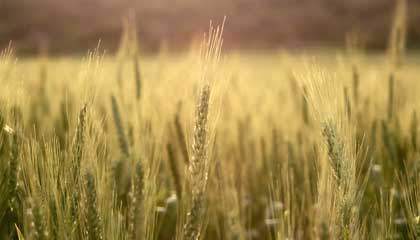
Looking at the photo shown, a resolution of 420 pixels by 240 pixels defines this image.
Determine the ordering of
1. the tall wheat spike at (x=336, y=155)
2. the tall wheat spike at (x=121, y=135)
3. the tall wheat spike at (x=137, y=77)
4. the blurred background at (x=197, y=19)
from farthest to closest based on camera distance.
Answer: the blurred background at (x=197, y=19) < the tall wheat spike at (x=137, y=77) < the tall wheat spike at (x=121, y=135) < the tall wheat spike at (x=336, y=155)

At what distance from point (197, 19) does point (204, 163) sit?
1319 inches

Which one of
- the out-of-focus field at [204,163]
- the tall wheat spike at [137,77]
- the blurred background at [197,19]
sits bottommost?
the out-of-focus field at [204,163]

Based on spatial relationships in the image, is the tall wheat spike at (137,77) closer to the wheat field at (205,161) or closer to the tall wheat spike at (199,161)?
the wheat field at (205,161)

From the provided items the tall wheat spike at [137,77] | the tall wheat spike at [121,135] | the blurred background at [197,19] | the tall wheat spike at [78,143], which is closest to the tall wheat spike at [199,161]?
the tall wheat spike at [78,143]

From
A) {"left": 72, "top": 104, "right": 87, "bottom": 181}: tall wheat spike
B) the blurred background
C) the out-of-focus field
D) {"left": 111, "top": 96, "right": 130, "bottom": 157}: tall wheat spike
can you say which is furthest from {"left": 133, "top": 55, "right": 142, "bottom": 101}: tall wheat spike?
the blurred background

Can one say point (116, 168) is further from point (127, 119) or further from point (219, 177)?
point (219, 177)

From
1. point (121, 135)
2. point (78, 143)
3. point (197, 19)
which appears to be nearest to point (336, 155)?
point (78, 143)

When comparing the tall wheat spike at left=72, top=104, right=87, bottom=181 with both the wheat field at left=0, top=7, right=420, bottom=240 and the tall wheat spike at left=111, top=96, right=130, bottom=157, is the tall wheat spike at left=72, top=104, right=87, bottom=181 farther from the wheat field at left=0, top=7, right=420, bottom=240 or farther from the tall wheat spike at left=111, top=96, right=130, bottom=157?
the tall wheat spike at left=111, top=96, right=130, bottom=157

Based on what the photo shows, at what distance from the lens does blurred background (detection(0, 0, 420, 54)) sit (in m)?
33.4

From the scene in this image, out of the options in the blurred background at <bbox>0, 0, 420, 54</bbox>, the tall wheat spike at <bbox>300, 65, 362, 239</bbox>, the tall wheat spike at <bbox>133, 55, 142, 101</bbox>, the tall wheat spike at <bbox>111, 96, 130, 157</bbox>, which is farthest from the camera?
the blurred background at <bbox>0, 0, 420, 54</bbox>

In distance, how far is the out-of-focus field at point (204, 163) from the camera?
1057mm

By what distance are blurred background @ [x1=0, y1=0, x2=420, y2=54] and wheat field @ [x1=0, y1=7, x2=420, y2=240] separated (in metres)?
29.9

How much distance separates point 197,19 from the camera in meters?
34.0

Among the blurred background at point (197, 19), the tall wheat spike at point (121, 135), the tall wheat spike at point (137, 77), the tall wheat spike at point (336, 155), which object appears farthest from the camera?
the blurred background at point (197, 19)
